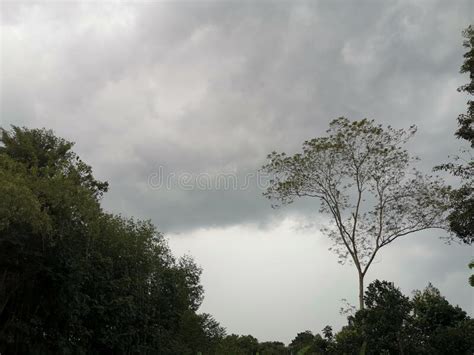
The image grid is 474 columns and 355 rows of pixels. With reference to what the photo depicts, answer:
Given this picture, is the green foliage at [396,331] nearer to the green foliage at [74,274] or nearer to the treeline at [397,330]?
the treeline at [397,330]

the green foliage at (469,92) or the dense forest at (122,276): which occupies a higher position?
the green foliage at (469,92)

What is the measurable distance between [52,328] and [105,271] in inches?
166

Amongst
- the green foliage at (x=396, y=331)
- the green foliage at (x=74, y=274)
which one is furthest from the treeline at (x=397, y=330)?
the green foliage at (x=74, y=274)

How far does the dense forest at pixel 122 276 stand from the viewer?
811 inches

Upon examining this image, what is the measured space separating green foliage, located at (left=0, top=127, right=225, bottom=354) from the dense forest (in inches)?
2.6

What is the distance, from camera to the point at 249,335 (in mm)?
76625

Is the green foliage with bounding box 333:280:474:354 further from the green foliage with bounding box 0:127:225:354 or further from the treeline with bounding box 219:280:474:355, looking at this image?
the green foliage with bounding box 0:127:225:354

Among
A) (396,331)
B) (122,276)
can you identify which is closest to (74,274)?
(122,276)

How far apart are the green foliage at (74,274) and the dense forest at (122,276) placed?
66 millimetres

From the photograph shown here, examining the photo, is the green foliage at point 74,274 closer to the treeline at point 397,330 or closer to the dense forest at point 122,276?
the dense forest at point 122,276

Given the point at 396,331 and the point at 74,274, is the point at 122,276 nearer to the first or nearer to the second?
the point at 74,274

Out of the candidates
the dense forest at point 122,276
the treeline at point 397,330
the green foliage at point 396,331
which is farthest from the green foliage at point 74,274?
the green foliage at point 396,331

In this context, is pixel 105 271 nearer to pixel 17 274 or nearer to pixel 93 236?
pixel 93 236

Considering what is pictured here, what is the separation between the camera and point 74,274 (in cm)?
2334
